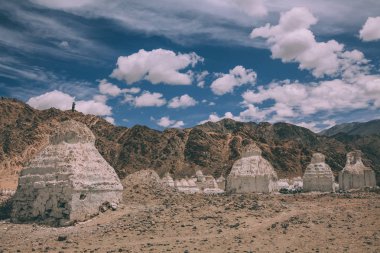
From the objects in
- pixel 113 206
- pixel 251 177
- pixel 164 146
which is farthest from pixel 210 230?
pixel 164 146

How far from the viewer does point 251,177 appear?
118ft

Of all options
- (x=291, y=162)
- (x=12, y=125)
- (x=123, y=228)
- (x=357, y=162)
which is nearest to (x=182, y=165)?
(x=291, y=162)

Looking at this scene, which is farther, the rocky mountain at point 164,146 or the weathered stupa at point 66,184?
the rocky mountain at point 164,146

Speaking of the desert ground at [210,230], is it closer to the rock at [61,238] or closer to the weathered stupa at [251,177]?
the rock at [61,238]

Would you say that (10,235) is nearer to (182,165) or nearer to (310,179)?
(310,179)

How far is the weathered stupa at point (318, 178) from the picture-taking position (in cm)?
4019

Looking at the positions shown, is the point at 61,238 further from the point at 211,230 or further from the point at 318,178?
the point at 318,178

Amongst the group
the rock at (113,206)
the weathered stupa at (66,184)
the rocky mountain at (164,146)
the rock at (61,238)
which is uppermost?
the rocky mountain at (164,146)

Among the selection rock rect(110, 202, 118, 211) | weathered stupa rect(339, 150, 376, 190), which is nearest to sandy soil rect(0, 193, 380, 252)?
rock rect(110, 202, 118, 211)

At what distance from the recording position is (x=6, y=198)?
26.0 m

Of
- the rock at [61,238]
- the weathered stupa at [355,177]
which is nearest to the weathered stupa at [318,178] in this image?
the weathered stupa at [355,177]

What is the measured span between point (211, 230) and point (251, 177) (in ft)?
61.2

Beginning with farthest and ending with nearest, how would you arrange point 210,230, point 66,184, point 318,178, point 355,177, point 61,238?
1. point 355,177
2. point 318,178
3. point 66,184
4. point 210,230
5. point 61,238

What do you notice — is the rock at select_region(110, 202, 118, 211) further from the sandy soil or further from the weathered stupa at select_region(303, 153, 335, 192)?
the weathered stupa at select_region(303, 153, 335, 192)
